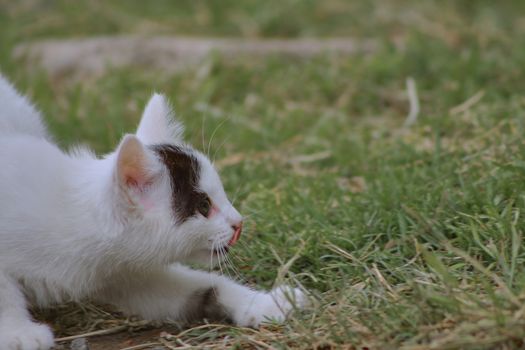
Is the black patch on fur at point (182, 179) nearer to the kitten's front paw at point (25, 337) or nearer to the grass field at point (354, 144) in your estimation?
the grass field at point (354, 144)

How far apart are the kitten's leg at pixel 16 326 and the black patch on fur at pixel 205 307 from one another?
48 centimetres

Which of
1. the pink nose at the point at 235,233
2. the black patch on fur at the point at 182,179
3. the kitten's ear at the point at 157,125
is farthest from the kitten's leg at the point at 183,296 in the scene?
the kitten's ear at the point at 157,125

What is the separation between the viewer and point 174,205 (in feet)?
8.19

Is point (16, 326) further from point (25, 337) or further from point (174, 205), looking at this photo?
point (174, 205)

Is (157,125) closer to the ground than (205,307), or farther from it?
farther from it

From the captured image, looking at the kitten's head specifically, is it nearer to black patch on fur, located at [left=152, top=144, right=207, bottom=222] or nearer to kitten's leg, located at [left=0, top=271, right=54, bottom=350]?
black patch on fur, located at [left=152, top=144, right=207, bottom=222]

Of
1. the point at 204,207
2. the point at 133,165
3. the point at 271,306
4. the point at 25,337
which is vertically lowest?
the point at 271,306

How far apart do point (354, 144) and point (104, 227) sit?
6.34ft

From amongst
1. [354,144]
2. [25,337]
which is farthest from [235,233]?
[354,144]

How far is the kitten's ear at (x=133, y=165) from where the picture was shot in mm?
2328

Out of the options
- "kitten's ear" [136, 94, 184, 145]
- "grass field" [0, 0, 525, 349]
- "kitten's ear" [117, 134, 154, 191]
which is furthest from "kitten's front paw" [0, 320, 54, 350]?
"kitten's ear" [136, 94, 184, 145]

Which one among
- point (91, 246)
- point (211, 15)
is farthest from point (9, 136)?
point (211, 15)

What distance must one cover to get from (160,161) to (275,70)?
115 inches

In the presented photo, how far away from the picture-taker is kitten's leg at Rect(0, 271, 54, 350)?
2.45m
